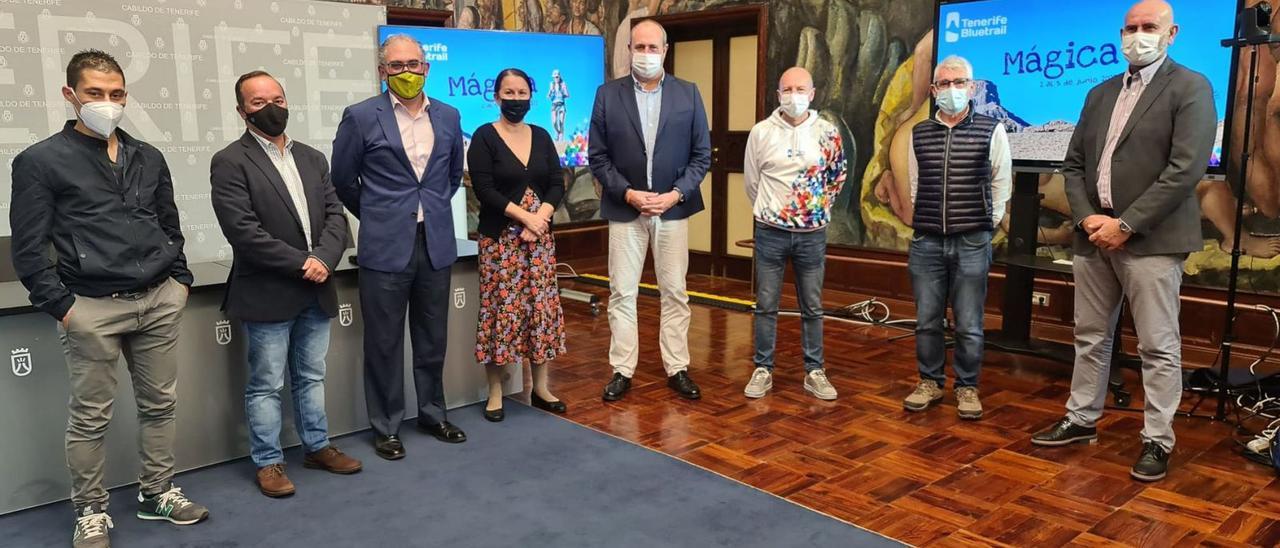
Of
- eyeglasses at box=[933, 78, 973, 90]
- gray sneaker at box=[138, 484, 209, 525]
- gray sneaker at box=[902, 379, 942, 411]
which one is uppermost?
eyeglasses at box=[933, 78, 973, 90]

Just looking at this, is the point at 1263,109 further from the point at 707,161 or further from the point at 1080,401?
the point at 707,161

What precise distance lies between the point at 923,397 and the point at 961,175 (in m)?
0.92

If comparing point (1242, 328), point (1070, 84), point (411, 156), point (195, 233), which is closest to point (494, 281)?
point (411, 156)

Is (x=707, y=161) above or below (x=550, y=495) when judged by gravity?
above

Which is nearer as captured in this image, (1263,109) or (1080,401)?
(1080,401)

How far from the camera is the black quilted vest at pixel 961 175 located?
3547mm

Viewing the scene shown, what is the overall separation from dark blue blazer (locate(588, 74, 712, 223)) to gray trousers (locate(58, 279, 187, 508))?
1.73 m

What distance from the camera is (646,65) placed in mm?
3801

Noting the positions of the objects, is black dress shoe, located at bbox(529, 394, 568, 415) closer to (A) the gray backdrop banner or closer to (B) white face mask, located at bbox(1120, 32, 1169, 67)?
(A) the gray backdrop banner

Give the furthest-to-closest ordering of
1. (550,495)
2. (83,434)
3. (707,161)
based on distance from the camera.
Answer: (707,161) < (550,495) < (83,434)

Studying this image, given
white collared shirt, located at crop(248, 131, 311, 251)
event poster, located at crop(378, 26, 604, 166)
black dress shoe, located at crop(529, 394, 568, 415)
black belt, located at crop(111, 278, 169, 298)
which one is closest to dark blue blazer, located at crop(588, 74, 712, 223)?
black dress shoe, located at crop(529, 394, 568, 415)

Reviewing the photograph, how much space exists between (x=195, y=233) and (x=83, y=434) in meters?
1.56

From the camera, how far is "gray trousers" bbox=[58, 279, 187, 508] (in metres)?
2.52

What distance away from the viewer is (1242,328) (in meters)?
4.46
